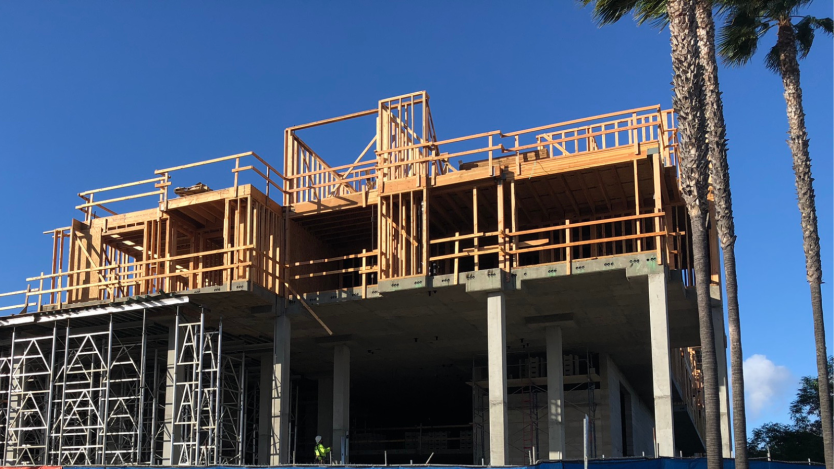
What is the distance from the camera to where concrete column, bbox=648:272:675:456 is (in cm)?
2202

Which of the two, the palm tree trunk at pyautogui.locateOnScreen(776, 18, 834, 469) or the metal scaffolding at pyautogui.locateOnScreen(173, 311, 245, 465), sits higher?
the palm tree trunk at pyautogui.locateOnScreen(776, 18, 834, 469)

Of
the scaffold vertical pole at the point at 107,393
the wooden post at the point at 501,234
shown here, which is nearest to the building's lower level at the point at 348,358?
the scaffold vertical pole at the point at 107,393

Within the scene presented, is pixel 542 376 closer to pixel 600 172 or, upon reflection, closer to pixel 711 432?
pixel 600 172

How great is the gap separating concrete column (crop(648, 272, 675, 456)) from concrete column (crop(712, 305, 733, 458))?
222 centimetres

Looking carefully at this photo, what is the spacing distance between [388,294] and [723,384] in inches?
389

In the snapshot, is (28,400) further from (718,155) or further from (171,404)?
(718,155)

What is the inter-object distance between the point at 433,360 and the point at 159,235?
12.1 m

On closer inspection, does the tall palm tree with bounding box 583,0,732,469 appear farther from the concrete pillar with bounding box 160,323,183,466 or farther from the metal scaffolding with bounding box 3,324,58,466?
the metal scaffolding with bounding box 3,324,58,466

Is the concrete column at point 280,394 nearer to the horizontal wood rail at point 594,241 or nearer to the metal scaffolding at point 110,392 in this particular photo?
the metal scaffolding at point 110,392

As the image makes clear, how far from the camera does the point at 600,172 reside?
2545 cm

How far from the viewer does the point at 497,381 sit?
24172 mm

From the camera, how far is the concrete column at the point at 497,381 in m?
23.8

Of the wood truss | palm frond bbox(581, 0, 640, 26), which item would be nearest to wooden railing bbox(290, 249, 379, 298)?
the wood truss

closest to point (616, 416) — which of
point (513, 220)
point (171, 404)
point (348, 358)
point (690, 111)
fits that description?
point (348, 358)
